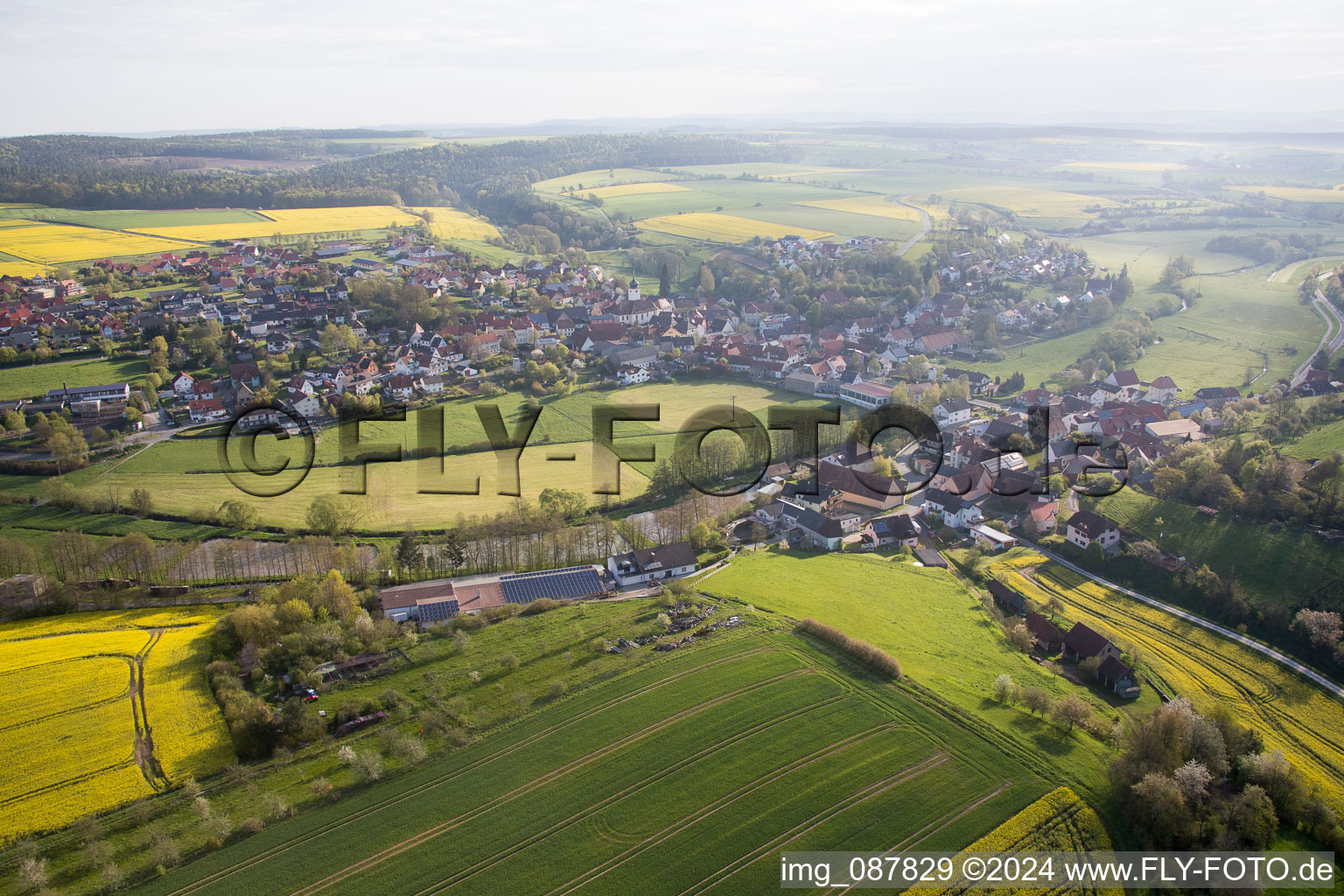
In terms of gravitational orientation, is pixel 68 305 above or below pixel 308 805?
above

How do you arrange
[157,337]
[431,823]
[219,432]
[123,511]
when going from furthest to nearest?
[157,337]
[219,432]
[123,511]
[431,823]

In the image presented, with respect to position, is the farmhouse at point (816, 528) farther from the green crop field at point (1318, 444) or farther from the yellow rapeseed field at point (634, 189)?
the yellow rapeseed field at point (634, 189)

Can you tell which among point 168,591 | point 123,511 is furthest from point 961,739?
point 123,511

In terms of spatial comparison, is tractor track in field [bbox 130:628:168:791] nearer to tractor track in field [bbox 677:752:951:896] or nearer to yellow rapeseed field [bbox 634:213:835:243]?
tractor track in field [bbox 677:752:951:896]

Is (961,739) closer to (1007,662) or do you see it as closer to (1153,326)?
(1007,662)

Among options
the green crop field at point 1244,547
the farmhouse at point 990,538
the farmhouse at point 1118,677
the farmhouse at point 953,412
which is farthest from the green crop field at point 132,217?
the farmhouse at point 1118,677

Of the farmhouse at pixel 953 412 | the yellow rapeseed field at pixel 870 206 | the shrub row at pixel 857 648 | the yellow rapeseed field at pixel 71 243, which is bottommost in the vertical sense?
the shrub row at pixel 857 648

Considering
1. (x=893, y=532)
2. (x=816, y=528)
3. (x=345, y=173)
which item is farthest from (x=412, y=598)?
(x=345, y=173)

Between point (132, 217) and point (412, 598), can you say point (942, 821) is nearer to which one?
point (412, 598)
